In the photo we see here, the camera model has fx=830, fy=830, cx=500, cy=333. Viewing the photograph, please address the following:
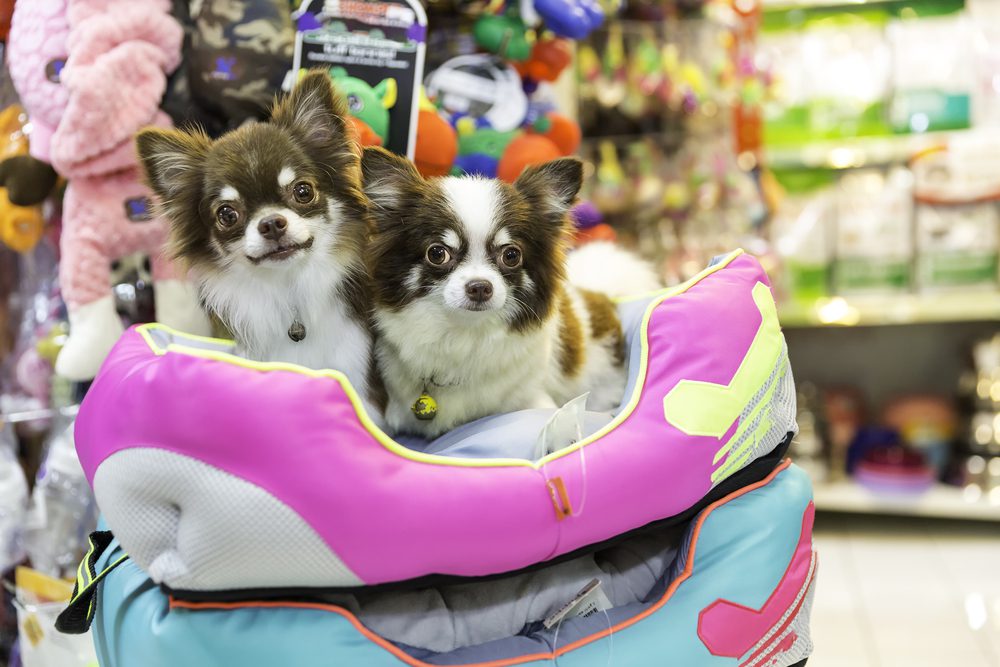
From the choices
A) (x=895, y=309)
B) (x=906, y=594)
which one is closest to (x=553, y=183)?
(x=906, y=594)

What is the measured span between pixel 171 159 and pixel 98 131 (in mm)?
368

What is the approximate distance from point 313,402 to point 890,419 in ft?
9.67

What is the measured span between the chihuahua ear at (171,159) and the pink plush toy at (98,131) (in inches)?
11.7

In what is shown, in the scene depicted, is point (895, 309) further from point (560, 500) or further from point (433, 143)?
point (560, 500)

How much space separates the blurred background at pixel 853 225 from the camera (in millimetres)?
2529

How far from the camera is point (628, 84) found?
2604 mm

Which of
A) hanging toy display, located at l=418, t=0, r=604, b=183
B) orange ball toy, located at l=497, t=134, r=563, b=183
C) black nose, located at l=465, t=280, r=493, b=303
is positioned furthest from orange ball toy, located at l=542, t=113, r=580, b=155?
black nose, located at l=465, t=280, r=493, b=303

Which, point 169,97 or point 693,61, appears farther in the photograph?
point 693,61

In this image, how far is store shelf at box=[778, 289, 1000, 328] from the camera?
313cm

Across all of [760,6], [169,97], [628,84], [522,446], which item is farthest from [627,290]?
[760,6]

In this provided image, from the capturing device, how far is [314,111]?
1356 mm

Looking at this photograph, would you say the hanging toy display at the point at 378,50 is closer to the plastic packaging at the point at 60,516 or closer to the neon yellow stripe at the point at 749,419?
the neon yellow stripe at the point at 749,419

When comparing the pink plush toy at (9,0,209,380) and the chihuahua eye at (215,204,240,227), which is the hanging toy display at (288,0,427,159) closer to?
the pink plush toy at (9,0,209,380)

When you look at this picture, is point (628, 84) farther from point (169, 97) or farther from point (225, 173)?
point (225, 173)
